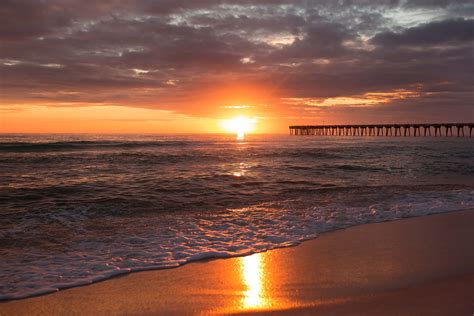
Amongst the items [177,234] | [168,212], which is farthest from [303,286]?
[168,212]

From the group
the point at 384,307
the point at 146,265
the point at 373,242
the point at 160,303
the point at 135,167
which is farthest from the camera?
the point at 135,167

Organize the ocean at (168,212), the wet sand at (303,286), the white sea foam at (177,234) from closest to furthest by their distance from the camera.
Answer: the wet sand at (303,286) → the white sea foam at (177,234) → the ocean at (168,212)

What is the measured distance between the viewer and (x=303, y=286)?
4121 millimetres

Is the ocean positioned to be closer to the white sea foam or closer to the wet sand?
the white sea foam

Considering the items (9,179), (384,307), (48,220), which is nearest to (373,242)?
(384,307)

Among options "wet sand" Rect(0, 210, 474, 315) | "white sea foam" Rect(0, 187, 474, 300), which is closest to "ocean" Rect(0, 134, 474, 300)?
"white sea foam" Rect(0, 187, 474, 300)

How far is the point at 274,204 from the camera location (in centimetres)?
979

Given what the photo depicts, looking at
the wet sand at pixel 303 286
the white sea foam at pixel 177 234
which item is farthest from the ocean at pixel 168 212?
the wet sand at pixel 303 286

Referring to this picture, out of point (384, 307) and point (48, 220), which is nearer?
point (384, 307)

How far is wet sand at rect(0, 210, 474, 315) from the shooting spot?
11.7 feet

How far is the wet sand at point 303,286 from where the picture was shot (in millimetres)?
3561

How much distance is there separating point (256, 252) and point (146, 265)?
1.67 meters

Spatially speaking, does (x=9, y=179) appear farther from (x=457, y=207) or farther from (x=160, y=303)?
(x=457, y=207)

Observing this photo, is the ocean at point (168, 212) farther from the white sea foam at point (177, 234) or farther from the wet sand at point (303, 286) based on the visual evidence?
the wet sand at point (303, 286)
